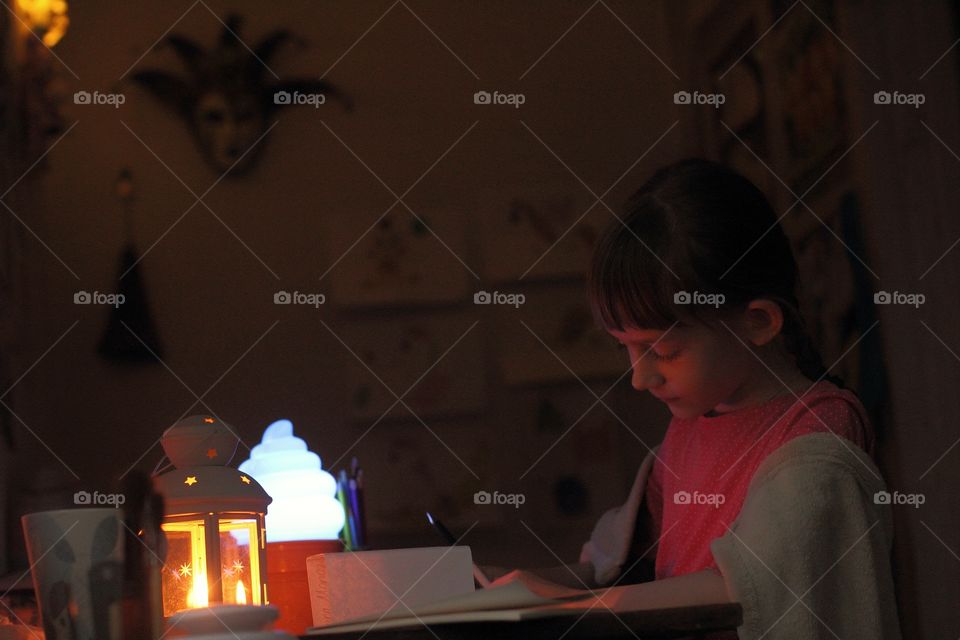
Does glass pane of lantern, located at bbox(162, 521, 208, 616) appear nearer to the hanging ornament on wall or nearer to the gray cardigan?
the gray cardigan

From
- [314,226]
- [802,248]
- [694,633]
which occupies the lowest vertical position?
[694,633]

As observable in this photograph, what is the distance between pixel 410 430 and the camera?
1.99 m

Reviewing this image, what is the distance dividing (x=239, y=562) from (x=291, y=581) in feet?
0.40

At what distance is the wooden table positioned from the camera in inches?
26.4

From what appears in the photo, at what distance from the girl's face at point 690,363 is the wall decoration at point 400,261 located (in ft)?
2.81

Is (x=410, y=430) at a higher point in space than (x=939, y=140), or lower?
lower

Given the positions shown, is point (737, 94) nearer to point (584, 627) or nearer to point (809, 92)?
point (809, 92)

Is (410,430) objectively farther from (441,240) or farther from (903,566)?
(903,566)

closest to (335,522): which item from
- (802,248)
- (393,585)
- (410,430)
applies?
(393,585)

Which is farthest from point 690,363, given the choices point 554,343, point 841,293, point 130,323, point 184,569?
point 130,323

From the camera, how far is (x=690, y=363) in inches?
46.4

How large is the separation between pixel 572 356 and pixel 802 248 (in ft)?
1.56

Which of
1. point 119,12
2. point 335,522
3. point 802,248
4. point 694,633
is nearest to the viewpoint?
point 694,633

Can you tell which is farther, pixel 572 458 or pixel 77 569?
pixel 572 458
